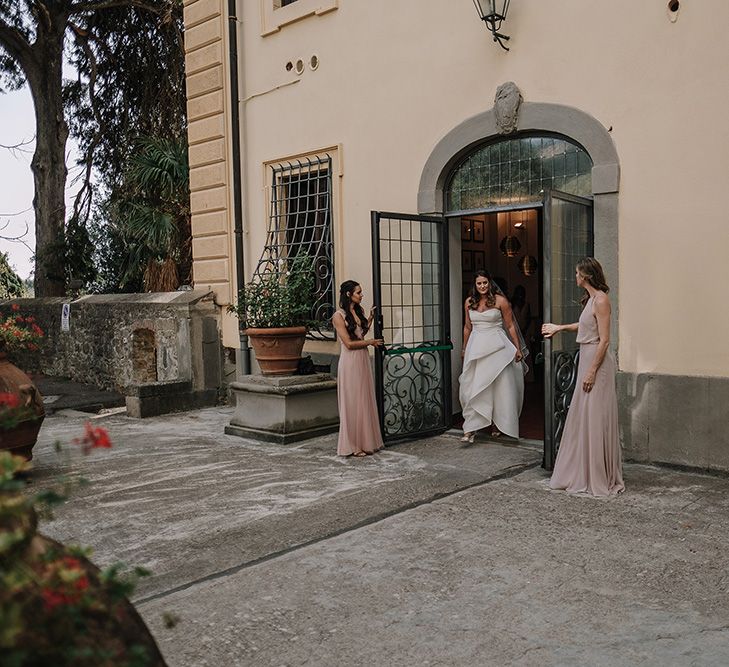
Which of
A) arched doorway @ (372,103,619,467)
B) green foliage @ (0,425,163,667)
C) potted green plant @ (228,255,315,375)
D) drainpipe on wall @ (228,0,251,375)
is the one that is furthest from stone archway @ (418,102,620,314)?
green foliage @ (0,425,163,667)

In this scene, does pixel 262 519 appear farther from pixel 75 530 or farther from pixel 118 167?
pixel 118 167

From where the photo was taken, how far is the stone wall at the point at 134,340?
9.97 meters

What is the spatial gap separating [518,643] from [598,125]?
4671mm

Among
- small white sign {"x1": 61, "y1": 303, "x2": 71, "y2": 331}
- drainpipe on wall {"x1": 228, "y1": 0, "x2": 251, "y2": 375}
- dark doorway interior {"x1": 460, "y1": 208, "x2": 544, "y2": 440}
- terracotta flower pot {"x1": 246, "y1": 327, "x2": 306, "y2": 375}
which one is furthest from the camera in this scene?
small white sign {"x1": 61, "y1": 303, "x2": 71, "y2": 331}

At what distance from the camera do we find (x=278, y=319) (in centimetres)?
794

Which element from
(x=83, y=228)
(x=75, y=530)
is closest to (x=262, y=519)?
(x=75, y=530)

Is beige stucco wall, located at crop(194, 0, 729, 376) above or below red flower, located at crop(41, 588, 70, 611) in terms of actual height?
above

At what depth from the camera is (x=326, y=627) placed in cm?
339

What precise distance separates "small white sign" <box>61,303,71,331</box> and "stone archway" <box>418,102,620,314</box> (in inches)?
290

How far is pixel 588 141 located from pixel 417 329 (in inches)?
99.5

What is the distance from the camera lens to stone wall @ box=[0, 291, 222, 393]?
9969 mm

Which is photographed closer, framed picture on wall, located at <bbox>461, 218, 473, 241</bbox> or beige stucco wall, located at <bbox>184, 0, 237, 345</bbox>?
framed picture on wall, located at <bbox>461, 218, 473, 241</bbox>

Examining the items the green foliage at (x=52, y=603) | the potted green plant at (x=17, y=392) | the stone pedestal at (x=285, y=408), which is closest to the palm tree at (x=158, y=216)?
the stone pedestal at (x=285, y=408)

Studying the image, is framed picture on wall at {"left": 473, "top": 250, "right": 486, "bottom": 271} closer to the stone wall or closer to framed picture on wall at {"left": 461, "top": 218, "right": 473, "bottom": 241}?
framed picture on wall at {"left": 461, "top": 218, "right": 473, "bottom": 241}
